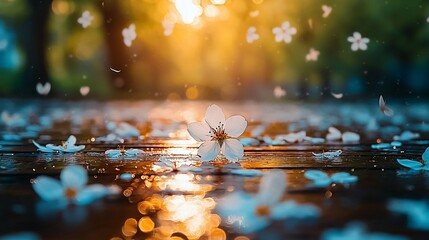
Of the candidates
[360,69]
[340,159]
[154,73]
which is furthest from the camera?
[154,73]

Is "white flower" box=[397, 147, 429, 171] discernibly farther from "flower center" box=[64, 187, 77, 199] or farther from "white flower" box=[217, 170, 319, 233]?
"flower center" box=[64, 187, 77, 199]

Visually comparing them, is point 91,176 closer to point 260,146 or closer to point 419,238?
point 419,238

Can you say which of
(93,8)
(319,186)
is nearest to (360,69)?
(93,8)

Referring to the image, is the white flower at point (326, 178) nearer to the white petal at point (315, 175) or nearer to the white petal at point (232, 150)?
the white petal at point (315, 175)

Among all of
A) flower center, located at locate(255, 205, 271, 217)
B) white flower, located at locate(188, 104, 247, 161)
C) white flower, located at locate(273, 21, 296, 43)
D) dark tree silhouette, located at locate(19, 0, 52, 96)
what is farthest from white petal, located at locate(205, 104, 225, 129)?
dark tree silhouette, located at locate(19, 0, 52, 96)

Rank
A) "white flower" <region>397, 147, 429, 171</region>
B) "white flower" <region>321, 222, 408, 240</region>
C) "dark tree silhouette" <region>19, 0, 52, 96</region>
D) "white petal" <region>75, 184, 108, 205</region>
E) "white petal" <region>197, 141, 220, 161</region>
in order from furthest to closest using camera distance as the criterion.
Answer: "dark tree silhouette" <region>19, 0, 52, 96</region> < "white petal" <region>197, 141, 220, 161</region> < "white flower" <region>397, 147, 429, 171</region> < "white petal" <region>75, 184, 108, 205</region> < "white flower" <region>321, 222, 408, 240</region>

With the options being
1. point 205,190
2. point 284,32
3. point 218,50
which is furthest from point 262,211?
point 218,50
